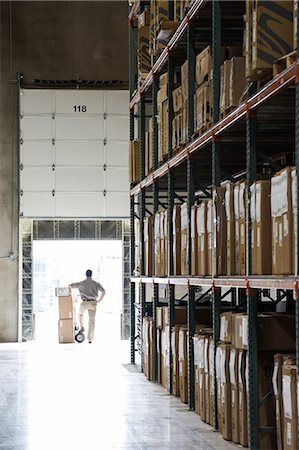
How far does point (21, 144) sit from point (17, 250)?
269 centimetres

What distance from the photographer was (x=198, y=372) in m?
10.3

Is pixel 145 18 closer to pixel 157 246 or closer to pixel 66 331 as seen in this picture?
pixel 157 246

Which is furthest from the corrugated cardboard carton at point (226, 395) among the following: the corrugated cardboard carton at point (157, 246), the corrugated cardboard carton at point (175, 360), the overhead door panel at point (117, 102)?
the overhead door panel at point (117, 102)

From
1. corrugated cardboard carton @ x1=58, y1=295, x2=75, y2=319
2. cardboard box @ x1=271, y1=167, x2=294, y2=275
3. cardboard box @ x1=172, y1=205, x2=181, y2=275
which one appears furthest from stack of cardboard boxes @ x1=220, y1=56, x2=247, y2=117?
corrugated cardboard carton @ x1=58, y1=295, x2=75, y2=319

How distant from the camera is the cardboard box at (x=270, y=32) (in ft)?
24.5

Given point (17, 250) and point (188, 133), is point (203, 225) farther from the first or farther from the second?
point (17, 250)

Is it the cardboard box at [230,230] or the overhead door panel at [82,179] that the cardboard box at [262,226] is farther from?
the overhead door panel at [82,179]

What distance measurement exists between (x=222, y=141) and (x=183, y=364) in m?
3.02

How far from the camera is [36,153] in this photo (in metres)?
22.6

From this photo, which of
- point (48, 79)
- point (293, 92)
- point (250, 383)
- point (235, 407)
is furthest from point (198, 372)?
point (48, 79)

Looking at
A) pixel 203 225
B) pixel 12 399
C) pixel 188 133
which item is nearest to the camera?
pixel 203 225

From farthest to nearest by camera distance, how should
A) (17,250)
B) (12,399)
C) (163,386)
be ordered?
1. (17,250)
2. (163,386)
3. (12,399)

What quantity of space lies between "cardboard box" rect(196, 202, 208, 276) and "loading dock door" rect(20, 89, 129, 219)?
12.5 metres

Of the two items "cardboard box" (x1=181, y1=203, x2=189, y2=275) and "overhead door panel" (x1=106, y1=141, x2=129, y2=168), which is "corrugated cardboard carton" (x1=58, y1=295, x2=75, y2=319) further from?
"cardboard box" (x1=181, y1=203, x2=189, y2=275)
